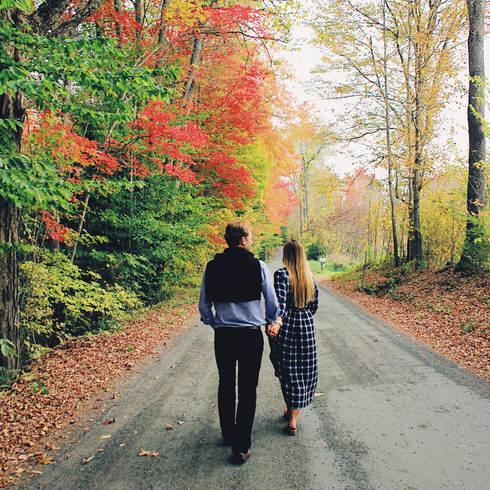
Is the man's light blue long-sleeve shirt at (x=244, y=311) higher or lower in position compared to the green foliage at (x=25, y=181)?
lower

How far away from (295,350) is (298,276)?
0.76 metres

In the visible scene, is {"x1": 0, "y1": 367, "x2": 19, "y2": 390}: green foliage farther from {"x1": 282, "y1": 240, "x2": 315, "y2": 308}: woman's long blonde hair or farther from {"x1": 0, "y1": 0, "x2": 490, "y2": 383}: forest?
{"x1": 282, "y1": 240, "x2": 315, "y2": 308}: woman's long blonde hair

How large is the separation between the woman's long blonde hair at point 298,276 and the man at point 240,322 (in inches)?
19.2

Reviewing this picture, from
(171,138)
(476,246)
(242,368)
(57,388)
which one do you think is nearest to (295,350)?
(242,368)

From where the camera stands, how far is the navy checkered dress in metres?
3.40

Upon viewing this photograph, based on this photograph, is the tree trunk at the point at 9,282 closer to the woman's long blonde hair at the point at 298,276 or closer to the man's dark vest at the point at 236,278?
the man's dark vest at the point at 236,278

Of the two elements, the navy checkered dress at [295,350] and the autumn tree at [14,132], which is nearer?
the navy checkered dress at [295,350]

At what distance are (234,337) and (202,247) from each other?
31.5 ft

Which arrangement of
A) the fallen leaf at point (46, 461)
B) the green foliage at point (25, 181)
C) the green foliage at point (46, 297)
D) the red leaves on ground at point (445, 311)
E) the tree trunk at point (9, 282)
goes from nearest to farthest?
1. the fallen leaf at point (46, 461)
2. the green foliage at point (25, 181)
3. the tree trunk at point (9, 282)
4. the green foliage at point (46, 297)
5. the red leaves on ground at point (445, 311)

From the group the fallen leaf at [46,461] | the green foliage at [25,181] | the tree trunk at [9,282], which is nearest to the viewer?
the fallen leaf at [46,461]

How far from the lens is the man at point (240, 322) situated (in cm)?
293

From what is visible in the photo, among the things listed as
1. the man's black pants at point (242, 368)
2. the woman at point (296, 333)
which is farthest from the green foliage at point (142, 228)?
the man's black pants at point (242, 368)

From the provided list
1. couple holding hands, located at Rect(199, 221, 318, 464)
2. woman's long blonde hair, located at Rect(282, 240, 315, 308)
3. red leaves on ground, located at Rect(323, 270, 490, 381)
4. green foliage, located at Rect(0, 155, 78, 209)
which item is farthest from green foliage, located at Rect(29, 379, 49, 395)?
red leaves on ground, located at Rect(323, 270, 490, 381)

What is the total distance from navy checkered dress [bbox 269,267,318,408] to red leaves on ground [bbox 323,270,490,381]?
3026 mm
